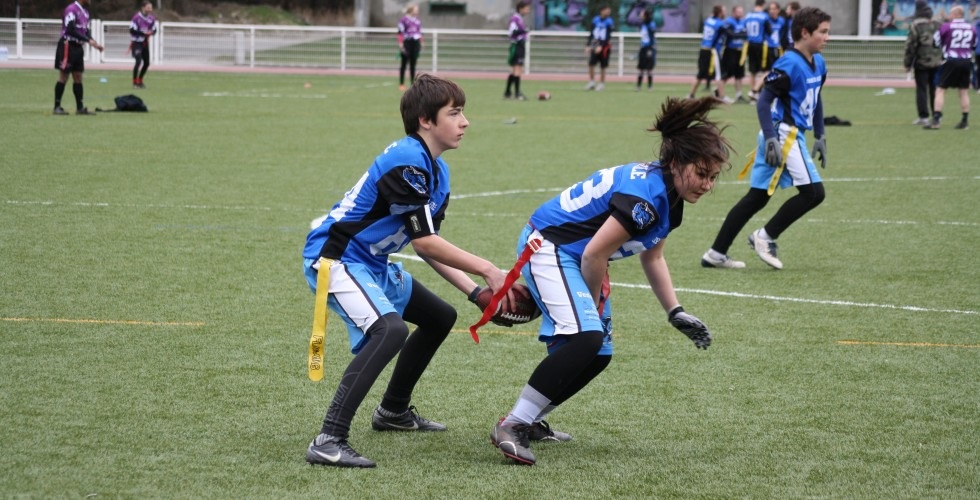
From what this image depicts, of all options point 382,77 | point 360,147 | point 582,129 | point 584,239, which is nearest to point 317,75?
point 382,77

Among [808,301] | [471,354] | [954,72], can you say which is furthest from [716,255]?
[954,72]

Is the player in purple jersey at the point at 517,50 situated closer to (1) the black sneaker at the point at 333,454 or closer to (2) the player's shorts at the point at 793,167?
(2) the player's shorts at the point at 793,167

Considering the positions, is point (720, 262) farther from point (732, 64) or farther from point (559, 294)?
point (732, 64)

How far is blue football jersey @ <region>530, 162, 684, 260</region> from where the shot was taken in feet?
14.4

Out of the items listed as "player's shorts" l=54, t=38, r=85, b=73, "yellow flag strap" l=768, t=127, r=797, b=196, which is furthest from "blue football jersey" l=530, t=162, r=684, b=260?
"player's shorts" l=54, t=38, r=85, b=73

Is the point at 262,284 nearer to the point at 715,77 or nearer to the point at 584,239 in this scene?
the point at 584,239

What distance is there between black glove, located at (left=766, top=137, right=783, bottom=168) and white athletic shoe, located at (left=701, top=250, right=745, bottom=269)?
801 mm

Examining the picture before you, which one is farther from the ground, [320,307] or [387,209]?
[387,209]

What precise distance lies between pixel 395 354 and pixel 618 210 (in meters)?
1.02

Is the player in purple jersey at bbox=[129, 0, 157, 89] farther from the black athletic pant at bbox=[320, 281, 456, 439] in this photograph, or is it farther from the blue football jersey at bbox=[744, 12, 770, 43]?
the black athletic pant at bbox=[320, 281, 456, 439]

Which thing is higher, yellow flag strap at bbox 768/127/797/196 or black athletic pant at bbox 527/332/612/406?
yellow flag strap at bbox 768/127/797/196

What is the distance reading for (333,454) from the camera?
4.51m

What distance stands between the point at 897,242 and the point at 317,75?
25.8 m

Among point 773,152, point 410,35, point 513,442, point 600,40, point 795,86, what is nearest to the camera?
point 513,442
